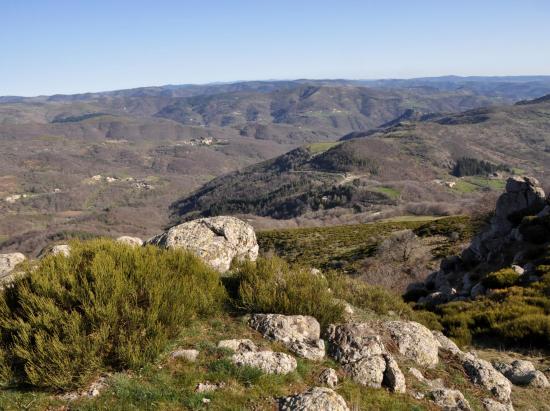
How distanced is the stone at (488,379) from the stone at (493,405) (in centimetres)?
38

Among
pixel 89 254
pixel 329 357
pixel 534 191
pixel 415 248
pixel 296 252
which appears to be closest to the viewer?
pixel 329 357

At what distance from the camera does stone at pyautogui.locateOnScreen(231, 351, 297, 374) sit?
7.47 meters

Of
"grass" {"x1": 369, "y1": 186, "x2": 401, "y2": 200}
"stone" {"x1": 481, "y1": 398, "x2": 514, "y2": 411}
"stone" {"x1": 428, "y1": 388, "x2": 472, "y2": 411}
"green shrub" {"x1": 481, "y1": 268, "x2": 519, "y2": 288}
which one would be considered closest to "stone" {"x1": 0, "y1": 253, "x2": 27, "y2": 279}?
"stone" {"x1": 428, "y1": 388, "x2": 472, "y2": 411}

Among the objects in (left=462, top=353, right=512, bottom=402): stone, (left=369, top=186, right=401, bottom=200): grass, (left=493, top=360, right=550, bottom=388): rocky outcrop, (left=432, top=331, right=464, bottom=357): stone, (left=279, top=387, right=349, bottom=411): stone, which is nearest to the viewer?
(left=279, top=387, right=349, bottom=411): stone

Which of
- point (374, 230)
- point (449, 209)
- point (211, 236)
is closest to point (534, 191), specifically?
point (211, 236)

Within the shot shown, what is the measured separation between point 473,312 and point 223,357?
12.6 metres

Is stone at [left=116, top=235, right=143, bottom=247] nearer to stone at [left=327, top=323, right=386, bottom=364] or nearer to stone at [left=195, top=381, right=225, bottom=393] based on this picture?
stone at [left=195, top=381, right=225, bottom=393]

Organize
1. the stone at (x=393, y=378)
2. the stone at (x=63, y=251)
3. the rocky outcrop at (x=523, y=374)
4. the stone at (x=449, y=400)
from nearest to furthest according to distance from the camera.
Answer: the stone at (x=449, y=400) < the stone at (x=393, y=378) < the stone at (x=63, y=251) < the rocky outcrop at (x=523, y=374)

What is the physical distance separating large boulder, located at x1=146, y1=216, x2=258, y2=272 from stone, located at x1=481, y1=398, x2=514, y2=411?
26.0 feet

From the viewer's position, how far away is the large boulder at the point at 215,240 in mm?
13656

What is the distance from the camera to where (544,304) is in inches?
635

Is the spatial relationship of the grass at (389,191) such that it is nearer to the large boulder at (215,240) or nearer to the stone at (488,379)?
the large boulder at (215,240)

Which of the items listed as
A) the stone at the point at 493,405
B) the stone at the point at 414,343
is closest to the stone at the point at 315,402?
the stone at the point at 414,343

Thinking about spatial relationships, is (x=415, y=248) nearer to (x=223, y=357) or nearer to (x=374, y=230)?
(x=374, y=230)
